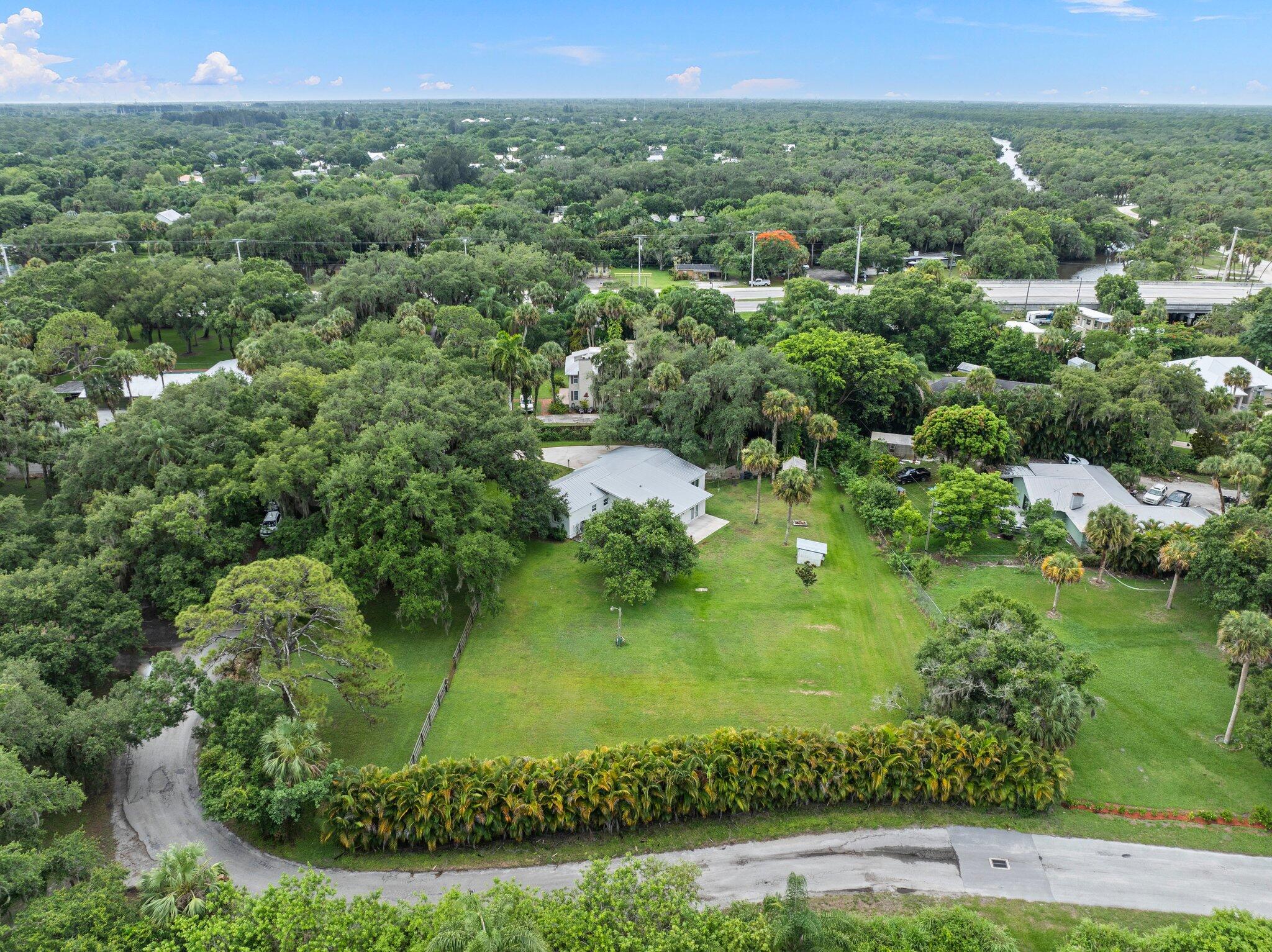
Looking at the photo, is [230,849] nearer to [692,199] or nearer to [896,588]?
[896,588]

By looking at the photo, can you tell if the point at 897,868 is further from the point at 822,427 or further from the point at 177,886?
the point at 822,427

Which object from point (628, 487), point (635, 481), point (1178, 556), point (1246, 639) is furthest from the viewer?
point (635, 481)

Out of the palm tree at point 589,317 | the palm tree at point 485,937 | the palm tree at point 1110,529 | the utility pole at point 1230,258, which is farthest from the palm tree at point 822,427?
the utility pole at point 1230,258

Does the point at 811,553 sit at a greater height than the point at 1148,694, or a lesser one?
greater

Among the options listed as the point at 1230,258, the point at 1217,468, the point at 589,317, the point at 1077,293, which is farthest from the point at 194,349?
the point at 1230,258

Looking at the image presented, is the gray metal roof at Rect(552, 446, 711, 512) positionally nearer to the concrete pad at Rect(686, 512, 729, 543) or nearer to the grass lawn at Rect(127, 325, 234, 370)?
the concrete pad at Rect(686, 512, 729, 543)

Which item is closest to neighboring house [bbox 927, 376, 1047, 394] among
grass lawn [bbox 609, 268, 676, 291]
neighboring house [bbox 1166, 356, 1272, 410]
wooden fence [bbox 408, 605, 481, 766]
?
neighboring house [bbox 1166, 356, 1272, 410]

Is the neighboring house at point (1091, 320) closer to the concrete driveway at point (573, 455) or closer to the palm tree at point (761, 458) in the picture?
the palm tree at point (761, 458)

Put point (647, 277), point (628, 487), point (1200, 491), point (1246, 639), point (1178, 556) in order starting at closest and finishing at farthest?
point (1246, 639)
point (1178, 556)
point (628, 487)
point (1200, 491)
point (647, 277)
